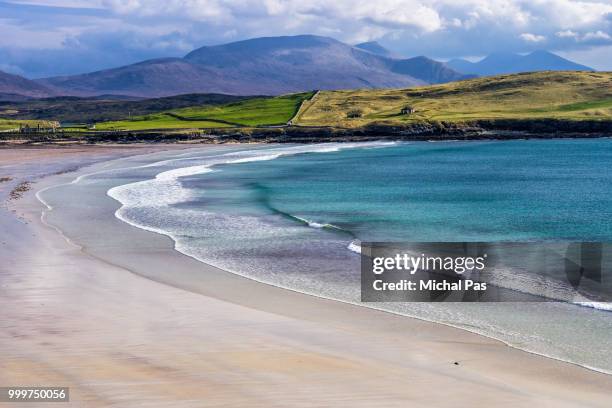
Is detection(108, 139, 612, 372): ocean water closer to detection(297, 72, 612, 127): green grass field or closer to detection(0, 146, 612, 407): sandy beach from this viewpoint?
detection(0, 146, 612, 407): sandy beach

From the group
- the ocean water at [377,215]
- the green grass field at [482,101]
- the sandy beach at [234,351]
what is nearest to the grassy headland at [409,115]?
the green grass field at [482,101]

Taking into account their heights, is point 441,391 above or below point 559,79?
below

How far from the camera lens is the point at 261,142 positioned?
369ft

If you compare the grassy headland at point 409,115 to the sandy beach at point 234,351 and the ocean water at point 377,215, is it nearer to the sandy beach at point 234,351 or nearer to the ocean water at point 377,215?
the ocean water at point 377,215

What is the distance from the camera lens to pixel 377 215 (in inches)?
1401

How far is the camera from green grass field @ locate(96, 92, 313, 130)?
132 m

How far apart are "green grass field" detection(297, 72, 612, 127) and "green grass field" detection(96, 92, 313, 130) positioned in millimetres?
5548

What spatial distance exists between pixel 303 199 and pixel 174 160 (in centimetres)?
3817

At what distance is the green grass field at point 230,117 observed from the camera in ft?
432

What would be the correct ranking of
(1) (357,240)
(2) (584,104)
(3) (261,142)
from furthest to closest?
1. (2) (584,104)
2. (3) (261,142)
3. (1) (357,240)

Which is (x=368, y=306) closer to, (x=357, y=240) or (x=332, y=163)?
(x=357, y=240)

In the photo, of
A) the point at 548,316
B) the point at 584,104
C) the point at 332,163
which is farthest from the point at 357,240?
the point at 584,104

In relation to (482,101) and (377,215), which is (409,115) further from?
(377,215)

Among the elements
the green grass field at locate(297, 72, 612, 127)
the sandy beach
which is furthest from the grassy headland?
the sandy beach
